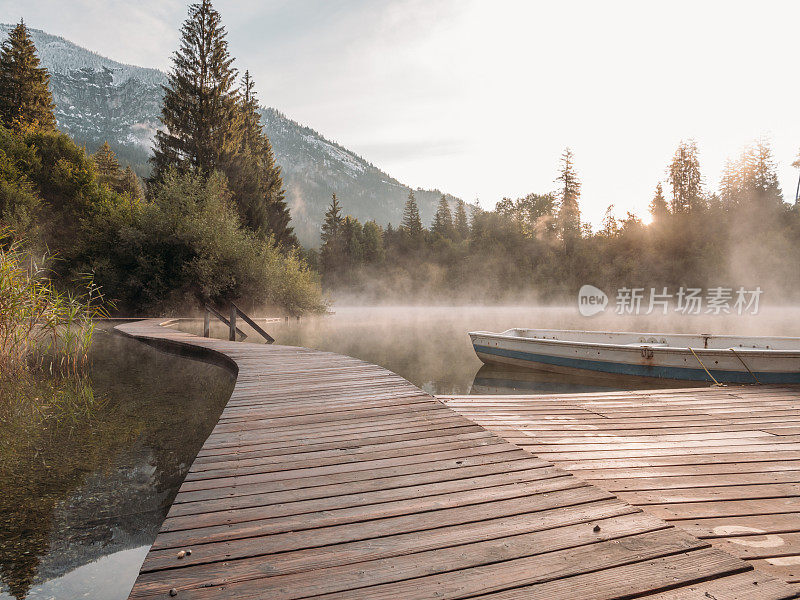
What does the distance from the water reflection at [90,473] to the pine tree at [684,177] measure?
4799 cm

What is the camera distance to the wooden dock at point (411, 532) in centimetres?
136

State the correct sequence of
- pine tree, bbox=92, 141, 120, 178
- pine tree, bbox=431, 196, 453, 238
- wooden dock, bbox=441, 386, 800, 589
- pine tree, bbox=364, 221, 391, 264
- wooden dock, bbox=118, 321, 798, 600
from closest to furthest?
wooden dock, bbox=118, 321, 798, 600, wooden dock, bbox=441, 386, 800, 589, pine tree, bbox=92, 141, 120, 178, pine tree, bbox=364, 221, 391, 264, pine tree, bbox=431, 196, 453, 238

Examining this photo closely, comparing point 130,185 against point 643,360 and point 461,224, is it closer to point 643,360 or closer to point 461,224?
point 643,360

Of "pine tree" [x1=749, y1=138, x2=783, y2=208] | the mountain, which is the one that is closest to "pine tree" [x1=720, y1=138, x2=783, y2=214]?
"pine tree" [x1=749, y1=138, x2=783, y2=208]

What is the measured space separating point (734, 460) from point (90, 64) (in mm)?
238670

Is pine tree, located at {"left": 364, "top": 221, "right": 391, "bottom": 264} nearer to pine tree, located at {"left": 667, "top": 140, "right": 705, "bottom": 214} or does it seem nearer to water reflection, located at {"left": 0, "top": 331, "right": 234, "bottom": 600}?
pine tree, located at {"left": 667, "top": 140, "right": 705, "bottom": 214}

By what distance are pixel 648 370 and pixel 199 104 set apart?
81.8ft

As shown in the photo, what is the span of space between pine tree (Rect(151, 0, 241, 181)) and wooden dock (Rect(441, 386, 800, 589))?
2375 centimetres

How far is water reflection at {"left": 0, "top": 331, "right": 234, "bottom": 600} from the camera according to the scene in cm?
239

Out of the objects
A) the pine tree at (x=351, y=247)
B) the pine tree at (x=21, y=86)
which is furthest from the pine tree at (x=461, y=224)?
the pine tree at (x=21, y=86)

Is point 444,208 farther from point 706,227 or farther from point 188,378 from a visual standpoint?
point 188,378

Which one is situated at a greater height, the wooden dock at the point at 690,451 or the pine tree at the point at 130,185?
the pine tree at the point at 130,185

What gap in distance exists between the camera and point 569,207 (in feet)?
154

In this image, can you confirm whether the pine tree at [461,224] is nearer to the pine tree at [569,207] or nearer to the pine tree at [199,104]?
the pine tree at [569,207]
